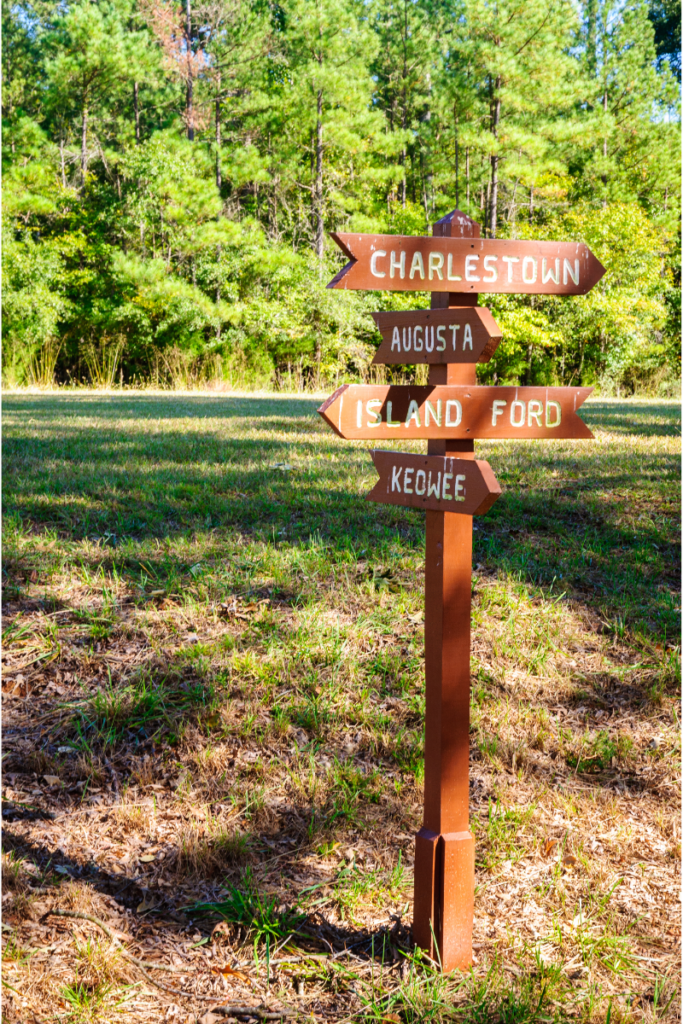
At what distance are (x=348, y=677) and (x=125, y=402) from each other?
8.91 m

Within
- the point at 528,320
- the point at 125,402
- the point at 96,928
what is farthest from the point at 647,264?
the point at 96,928

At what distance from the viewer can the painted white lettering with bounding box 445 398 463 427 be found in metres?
2.33

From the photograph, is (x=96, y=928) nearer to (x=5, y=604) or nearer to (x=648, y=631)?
(x=5, y=604)

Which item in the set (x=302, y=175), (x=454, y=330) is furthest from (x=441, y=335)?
(x=302, y=175)

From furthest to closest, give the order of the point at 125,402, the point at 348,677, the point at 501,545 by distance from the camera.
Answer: the point at 125,402 → the point at 501,545 → the point at 348,677

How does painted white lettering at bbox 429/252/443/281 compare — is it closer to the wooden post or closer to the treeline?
the wooden post

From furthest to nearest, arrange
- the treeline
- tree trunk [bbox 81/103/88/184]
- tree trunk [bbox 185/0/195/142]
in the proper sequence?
tree trunk [bbox 81/103/88/184], tree trunk [bbox 185/0/195/142], the treeline

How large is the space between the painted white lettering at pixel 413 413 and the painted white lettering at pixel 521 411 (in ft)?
0.91

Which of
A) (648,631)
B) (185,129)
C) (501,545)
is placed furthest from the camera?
(185,129)

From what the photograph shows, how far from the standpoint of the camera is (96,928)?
260cm

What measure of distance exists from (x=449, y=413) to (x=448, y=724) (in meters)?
0.90

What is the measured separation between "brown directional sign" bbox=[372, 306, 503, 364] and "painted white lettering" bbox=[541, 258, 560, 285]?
0.22 metres

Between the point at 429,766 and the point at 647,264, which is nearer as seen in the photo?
the point at 429,766

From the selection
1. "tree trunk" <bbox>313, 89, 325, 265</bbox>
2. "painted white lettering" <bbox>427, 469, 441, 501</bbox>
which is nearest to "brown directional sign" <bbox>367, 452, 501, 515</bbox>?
"painted white lettering" <bbox>427, 469, 441, 501</bbox>
